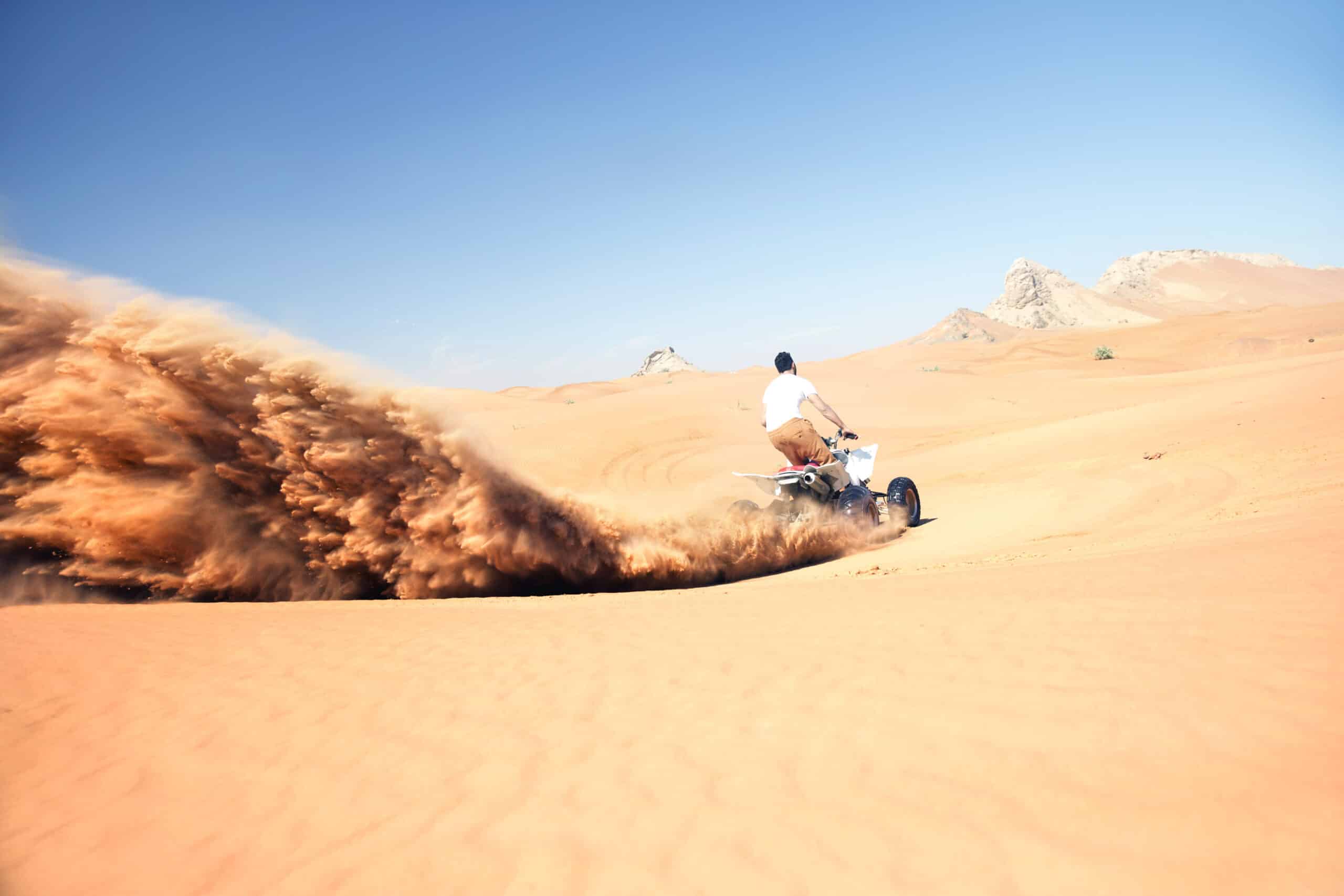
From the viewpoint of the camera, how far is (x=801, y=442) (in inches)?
298

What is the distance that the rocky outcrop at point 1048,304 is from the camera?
5753cm

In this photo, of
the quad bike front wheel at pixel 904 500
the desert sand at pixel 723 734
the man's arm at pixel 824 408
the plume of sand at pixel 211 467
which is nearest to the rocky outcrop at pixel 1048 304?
the quad bike front wheel at pixel 904 500

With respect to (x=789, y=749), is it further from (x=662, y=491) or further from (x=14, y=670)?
(x=662, y=491)

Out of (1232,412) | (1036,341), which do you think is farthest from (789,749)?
(1036,341)

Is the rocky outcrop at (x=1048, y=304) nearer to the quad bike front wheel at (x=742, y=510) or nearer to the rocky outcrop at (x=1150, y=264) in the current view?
the rocky outcrop at (x=1150, y=264)

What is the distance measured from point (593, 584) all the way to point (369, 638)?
244cm

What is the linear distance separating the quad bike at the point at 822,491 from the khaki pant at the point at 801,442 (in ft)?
0.25

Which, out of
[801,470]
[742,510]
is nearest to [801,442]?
[801,470]

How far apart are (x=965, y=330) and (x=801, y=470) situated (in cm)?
4937

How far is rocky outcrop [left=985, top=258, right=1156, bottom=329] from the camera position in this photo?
2265 inches

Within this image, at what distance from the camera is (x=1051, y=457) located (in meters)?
11.8

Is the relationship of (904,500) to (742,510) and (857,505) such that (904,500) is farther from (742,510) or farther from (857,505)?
(742,510)

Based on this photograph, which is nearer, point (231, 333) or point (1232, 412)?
point (231, 333)

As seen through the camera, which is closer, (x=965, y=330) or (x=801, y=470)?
(x=801, y=470)
